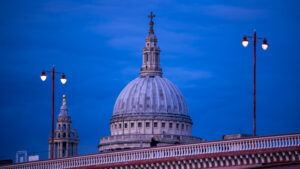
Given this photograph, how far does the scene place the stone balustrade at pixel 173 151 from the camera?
76875mm

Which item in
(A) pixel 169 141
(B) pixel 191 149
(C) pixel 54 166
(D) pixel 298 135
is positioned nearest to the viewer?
(D) pixel 298 135

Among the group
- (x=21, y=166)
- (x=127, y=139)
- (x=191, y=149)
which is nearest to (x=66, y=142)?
(x=127, y=139)

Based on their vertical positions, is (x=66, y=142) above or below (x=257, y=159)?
above

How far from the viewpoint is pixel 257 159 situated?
7788cm

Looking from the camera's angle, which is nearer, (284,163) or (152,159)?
(284,163)

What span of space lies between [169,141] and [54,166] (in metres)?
104

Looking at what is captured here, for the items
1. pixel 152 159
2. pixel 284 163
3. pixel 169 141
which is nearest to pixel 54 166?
pixel 152 159

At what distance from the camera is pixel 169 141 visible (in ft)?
633

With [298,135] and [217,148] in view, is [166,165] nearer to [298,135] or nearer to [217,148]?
[217,148]

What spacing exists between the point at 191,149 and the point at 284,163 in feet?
26.4

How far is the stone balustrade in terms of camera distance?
3027 inches

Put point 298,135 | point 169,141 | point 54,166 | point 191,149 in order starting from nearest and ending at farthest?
point 298,135 < point 191,149 < point 54,166 < point 169,141

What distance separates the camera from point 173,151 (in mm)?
82250

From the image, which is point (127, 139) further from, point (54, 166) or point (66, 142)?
point (54, 166)
